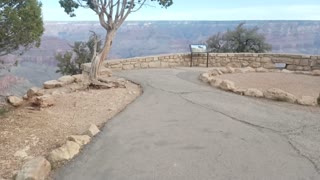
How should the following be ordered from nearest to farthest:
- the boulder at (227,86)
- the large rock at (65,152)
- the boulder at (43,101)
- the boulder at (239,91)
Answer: the large rock at (65,152)
the boulder at (43,101)
the boulder at (239,91)
the boulder at (227,86)

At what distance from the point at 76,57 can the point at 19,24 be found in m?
22.7

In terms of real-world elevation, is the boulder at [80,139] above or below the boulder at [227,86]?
above

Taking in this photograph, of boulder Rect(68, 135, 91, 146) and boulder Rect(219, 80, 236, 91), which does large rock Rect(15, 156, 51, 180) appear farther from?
boulder Rect(219, 80, 236, 91)

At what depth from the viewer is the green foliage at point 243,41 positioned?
90.7ft

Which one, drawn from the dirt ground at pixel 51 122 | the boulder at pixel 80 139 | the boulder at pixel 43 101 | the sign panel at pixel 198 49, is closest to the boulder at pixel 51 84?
the dirt ground at pixel 51 122

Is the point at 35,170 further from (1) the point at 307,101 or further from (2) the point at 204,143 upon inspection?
(1) the point at 307,101

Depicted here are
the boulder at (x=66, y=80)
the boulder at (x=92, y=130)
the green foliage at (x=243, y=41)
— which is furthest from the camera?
the green foliage at (x=243, y=41)

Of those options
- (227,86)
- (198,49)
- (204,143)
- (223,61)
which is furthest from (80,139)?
(223,61)

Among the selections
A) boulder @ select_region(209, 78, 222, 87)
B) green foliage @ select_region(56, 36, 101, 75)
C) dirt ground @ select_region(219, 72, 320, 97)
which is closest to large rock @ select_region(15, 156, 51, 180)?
boulder @ select_region(209, 78, 222, 87)

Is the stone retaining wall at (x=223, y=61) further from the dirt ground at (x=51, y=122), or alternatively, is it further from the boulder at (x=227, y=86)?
the dirt ground at (x=51, y=122)

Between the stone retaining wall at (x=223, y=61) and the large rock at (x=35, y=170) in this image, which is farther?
the stone retaining wall at (x=223, y=61)

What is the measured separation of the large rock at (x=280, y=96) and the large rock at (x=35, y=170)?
6172 mm

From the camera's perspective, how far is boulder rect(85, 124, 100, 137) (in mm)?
6844

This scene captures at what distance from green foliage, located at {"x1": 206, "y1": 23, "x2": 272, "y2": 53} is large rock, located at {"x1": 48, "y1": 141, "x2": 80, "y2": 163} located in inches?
885
